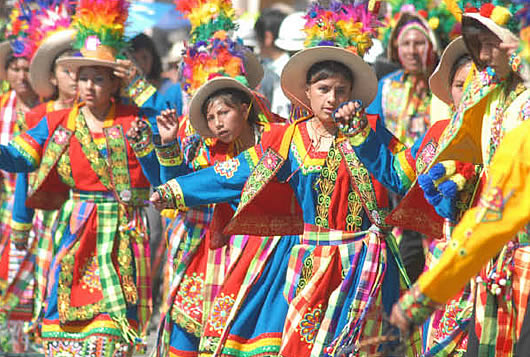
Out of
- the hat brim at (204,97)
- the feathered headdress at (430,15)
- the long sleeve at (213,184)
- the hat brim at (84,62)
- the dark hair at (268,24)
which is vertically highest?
the dark hair at (268,24)

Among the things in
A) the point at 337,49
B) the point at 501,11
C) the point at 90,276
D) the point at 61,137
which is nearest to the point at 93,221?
the point at 90,276

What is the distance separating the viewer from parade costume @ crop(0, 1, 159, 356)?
23.0ft

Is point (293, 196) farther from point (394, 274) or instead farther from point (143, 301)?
point (143, 301)

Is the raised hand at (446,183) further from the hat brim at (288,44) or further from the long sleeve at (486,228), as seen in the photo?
the hat brim at (288,44)

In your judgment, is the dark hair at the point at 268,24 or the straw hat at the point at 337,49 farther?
the dark hair at the point at 268,24

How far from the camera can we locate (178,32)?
591 inches

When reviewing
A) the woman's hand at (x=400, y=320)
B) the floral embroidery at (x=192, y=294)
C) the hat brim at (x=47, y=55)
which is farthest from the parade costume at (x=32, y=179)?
the woman's hand at (x=400, y=320)

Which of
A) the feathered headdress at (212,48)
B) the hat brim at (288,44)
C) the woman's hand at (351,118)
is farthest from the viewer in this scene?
the hat brim at (288,44)

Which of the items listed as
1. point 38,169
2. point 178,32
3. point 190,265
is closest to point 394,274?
point 190,265

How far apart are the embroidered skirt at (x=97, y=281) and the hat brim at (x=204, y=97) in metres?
0.83

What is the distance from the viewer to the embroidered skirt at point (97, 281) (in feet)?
23.0

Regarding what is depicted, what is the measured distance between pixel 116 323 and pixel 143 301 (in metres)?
0.27

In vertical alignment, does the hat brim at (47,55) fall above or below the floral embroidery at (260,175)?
above

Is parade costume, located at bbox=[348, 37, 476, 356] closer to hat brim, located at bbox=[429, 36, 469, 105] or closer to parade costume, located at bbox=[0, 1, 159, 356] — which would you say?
hat brim, located at bbox=[429, 36, 469, 105]
